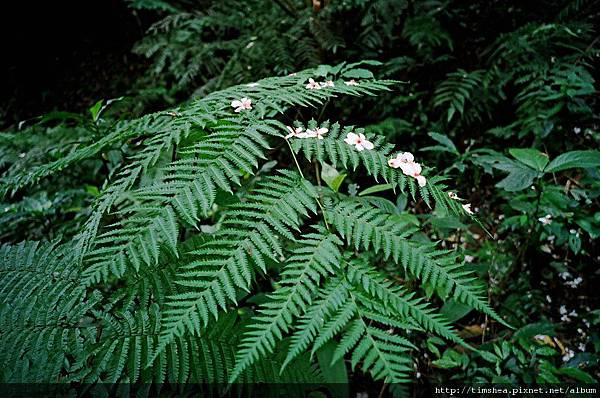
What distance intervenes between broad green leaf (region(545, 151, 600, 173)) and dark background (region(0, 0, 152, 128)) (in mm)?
5085

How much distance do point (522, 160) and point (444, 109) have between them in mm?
1412

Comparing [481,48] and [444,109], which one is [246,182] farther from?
[481,48]

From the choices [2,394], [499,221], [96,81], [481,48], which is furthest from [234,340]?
[96,81]

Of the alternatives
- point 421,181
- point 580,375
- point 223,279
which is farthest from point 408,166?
point 580,375

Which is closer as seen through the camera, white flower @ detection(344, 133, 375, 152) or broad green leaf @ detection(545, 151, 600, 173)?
white flower @ detection(344, 133, 375, 152)

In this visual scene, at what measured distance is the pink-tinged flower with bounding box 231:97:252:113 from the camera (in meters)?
1.57

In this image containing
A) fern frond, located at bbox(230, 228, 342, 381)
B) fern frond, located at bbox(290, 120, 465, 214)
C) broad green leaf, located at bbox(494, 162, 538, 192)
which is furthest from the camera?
broad green leaf, located at bbox(494, 162, 538, 192)

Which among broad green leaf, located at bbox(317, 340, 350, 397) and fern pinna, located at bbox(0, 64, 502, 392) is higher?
fern pinna, located at bbox(0, 64, 502, 392)

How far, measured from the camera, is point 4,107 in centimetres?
555

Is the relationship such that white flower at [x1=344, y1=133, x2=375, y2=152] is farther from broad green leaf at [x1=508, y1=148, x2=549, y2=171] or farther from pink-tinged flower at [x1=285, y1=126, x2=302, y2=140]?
broad green leaf at [x1=508, y1=148, x2=549, y2=171]

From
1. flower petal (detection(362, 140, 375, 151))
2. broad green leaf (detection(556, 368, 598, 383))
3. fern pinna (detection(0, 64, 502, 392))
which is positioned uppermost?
flower petal (detection(362, 140, 375, 151))

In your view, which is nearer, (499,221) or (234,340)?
(234,340)

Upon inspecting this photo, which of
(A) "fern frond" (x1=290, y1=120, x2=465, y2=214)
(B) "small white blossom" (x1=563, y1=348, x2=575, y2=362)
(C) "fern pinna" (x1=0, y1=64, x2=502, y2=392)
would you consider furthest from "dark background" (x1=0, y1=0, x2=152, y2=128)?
(B) "small white blossom" (x1=563, y1=348, x2=575, y2=362)

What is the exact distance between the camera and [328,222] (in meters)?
1.31
